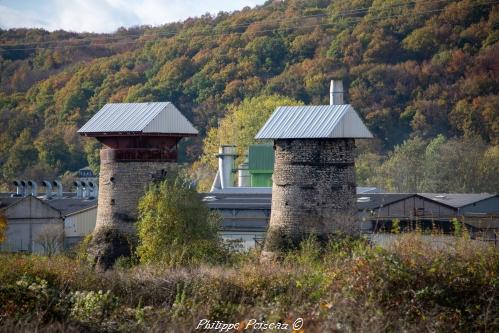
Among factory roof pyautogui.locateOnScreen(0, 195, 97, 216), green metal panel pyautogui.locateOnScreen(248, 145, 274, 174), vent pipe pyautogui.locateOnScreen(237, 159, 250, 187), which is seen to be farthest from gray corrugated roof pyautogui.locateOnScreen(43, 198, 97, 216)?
vent pipe pyautogui.locateOnScreen(237, 159, 250, 187)

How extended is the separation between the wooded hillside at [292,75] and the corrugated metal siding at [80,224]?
123ft

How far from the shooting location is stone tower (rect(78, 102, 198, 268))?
37.4 m

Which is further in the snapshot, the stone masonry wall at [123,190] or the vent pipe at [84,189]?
the vent pipe at [84,189]

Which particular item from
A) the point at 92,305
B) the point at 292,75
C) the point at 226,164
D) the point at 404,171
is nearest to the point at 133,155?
the point at 92,305

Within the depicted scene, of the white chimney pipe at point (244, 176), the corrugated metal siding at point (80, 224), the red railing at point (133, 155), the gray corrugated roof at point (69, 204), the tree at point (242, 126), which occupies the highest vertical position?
the tree at point (242, 126)

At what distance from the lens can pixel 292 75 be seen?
98.6 m

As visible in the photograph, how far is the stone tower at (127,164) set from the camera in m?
37.4

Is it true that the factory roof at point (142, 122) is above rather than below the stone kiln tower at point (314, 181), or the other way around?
above

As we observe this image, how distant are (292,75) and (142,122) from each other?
199 feet

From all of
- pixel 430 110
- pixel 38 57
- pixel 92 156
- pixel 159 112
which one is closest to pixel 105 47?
pixel 38 57

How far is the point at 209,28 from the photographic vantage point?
122 meters

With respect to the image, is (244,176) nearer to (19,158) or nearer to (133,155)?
(133,155)

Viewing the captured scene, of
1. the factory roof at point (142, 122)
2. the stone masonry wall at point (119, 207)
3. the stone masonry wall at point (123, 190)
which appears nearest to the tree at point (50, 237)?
the factory roof at point (142, 122)

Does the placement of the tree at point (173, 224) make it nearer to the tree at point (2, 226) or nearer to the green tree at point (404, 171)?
the tree at point (2, 226)
